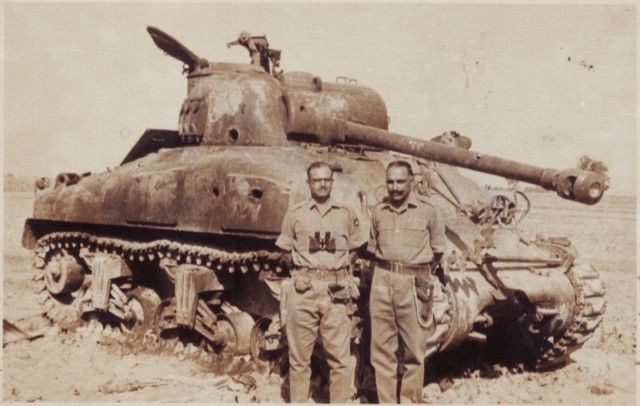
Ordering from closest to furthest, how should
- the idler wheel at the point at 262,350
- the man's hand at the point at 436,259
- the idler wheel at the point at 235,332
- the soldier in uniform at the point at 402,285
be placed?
the soldier in uniform at the point at 402,285 → the man's hand at the point at 436,259 → the idler wheel at the point at 262,350 → the idler wheel at the point at 235,332

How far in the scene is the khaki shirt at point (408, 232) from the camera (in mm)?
5383

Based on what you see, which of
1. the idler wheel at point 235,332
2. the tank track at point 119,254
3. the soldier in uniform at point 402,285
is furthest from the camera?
the idler wheel at point 235,332

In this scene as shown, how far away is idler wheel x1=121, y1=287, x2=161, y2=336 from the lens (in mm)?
8562

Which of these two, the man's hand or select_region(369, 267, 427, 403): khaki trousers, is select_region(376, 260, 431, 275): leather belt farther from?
the man's hand

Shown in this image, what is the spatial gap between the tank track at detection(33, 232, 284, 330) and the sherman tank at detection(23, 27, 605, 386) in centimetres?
3

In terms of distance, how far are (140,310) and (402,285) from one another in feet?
15.8

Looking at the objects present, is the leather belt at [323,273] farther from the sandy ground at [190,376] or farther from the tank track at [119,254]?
the sandy ground at [190,376]

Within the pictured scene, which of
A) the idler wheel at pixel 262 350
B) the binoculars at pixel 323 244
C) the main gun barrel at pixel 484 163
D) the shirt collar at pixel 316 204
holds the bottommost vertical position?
the idler wheel at pixel 262 350

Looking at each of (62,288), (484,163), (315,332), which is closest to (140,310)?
(62,288)

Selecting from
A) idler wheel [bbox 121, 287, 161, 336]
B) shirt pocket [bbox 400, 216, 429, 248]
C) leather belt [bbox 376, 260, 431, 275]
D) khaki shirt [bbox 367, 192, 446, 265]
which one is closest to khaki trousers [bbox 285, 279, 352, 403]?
leather belt [bbox 376, 260, 431, 275]

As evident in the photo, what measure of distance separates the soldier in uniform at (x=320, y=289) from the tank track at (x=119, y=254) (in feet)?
4.10

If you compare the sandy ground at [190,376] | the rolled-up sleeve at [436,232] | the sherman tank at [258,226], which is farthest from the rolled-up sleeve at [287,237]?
the sandy ground at [190,376]

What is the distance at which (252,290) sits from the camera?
7906mm

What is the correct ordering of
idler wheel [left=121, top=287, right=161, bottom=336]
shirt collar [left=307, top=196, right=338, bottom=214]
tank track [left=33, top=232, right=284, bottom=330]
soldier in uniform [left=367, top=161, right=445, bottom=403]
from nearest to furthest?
soldier in uniform [left=367, top=161, right=445, bottom=403] → shirt collar [left=307, top=196, right=338, bottom=214] → tank track [left=33, top=232, right=284, bottom=330] → idler wheel [left=121, top=287, right=161, bottom=336]
